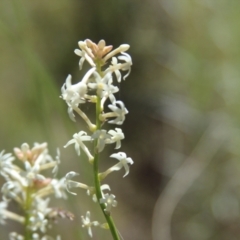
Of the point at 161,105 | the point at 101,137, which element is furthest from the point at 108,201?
the point at 161,105

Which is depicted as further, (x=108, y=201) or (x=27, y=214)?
(x=27, y=214)

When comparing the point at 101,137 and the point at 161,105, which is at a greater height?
the point at 161,105

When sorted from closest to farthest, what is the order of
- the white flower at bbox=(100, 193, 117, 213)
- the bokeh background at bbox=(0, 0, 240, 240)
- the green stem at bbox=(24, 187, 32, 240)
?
1. the white flower at bbox=(100, 193, 117, 213)
2. the green stem at bbox=(24, 187, 32, 240)
3. the bokeh background at bbox=(0, 0, 240, 240)

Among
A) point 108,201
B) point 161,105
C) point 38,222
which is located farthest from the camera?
point 161,105

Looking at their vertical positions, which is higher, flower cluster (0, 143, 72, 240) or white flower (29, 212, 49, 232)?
flower cluster (0, 143, 72, 240)

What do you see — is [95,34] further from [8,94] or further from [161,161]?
[161,161]

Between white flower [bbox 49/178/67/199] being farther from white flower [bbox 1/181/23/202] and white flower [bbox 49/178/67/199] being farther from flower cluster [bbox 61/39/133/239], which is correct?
flower cluster [bbox 61/39/133/239]

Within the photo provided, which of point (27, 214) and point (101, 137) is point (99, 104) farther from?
point (27, 214)

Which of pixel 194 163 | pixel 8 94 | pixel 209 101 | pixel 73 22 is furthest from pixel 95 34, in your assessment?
pixel 194 163

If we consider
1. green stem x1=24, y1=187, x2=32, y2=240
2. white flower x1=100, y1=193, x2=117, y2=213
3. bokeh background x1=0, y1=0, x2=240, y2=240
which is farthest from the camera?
bokeh background x1=0, y1=0, x2=240, y2=240

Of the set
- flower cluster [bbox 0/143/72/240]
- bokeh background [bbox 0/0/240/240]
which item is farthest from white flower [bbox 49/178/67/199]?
bokeh background [bbox 0/0/240/240]
